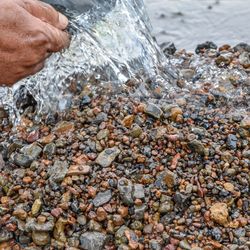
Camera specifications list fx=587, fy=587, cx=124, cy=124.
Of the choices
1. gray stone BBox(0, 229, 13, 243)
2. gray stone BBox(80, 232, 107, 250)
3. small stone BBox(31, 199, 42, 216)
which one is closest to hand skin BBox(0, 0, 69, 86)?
small stone BBox(31, 199, 42, 216)

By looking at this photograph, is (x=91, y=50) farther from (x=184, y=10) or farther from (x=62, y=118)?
(x=184, y=10)

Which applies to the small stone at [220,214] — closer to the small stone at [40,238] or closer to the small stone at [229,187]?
the small stone at [229,187]

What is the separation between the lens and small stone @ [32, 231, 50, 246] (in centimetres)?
239

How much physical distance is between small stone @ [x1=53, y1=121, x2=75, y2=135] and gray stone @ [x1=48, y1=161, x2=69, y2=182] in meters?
0.23

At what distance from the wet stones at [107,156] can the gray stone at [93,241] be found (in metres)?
0.34

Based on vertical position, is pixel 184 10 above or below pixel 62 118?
below

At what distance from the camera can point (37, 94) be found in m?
3.14

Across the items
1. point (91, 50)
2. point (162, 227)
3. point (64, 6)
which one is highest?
point (64, 6)

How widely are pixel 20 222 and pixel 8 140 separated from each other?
0.60 metres

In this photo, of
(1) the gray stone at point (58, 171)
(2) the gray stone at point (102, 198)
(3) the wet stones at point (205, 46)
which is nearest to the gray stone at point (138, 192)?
(2) the gray stone at point (102, 198)

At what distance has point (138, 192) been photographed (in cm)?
247

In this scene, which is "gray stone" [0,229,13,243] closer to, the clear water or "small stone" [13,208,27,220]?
"small stone" [13,208,27,220]

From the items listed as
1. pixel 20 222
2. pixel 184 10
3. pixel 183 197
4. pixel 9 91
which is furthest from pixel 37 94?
pixel 184 10

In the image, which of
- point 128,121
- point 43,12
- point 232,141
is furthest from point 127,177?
point 43,12
